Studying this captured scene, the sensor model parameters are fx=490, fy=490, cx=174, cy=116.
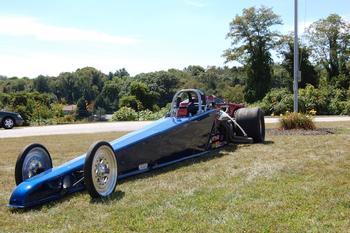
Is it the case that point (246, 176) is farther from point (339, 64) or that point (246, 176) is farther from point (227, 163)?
point (339, 64)

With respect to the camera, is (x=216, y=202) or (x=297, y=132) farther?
(x=297, y=132)

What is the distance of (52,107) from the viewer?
44.2 metres

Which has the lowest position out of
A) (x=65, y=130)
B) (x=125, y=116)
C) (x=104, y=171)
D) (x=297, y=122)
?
(x=125, y=116)

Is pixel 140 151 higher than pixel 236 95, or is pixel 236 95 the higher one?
pixel 140 151

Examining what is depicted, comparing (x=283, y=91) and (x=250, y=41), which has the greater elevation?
(x=250, y=41)

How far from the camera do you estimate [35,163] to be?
6945mm

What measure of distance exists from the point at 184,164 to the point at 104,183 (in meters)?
2.61

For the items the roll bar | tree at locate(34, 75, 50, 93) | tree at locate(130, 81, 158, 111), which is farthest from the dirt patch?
tree at locate(34, 75, 50, 93)

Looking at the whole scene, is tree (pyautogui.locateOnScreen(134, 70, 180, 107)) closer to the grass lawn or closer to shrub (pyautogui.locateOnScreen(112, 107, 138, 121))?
shrub (pyautogui.locateOnScreen(112, 107, 138, 121))

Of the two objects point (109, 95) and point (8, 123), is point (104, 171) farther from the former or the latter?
point (109, 95)

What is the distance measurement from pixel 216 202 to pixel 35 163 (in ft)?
8.97

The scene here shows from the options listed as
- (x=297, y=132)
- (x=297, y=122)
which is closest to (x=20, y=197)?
(x=297, y=132)

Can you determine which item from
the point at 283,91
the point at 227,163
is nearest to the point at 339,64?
the point at 283,91

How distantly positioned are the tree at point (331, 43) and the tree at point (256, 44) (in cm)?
604
